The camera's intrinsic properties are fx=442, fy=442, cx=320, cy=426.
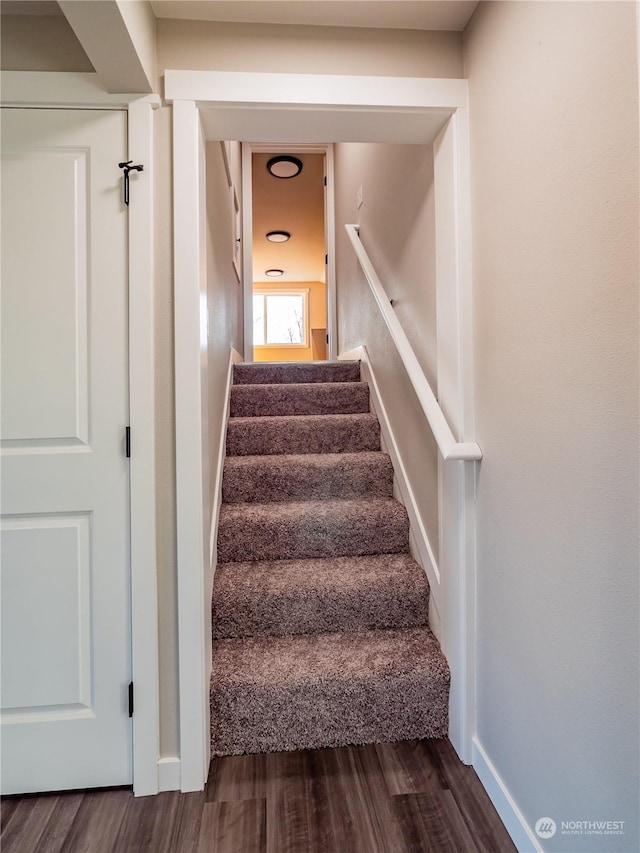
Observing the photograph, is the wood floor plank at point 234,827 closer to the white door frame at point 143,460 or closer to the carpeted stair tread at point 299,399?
the white door frame at point 143,460

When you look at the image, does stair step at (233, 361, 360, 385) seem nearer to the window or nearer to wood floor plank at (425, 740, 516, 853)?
wood floor plank at (425, 740, 516, 853)

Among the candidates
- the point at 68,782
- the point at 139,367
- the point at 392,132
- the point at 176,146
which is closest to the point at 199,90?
the point at 176,146

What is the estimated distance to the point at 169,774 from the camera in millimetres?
1260

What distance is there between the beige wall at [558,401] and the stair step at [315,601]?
38cm

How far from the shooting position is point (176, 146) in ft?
4.10

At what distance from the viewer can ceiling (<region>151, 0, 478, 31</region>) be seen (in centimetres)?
120

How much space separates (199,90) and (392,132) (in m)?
0.60

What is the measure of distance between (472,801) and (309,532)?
3.18 feet

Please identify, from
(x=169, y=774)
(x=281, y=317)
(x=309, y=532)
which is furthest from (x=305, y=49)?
(x=281, y=317)

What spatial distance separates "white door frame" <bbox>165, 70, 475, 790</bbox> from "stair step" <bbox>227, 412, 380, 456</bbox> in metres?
0.97

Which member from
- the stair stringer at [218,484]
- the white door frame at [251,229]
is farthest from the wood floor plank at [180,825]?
the white door frame at [251,229]

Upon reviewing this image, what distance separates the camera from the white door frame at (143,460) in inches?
48.8

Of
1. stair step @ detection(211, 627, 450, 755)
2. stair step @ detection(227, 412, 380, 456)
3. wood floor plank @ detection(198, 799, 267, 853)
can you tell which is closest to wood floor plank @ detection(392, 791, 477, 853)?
stair step @ detection(211, 627, 450, 755)

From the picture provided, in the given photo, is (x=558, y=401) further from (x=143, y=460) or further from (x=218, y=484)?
(x=218, y=484)
